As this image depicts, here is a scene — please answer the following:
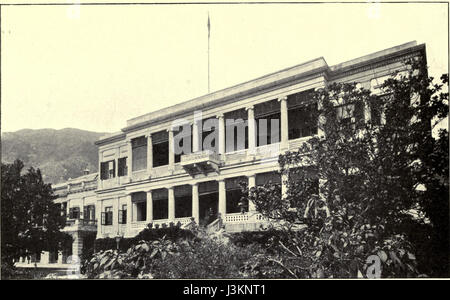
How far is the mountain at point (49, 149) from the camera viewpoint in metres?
12.7

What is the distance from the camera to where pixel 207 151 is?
1794 cm

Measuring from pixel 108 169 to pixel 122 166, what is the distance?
0.80m

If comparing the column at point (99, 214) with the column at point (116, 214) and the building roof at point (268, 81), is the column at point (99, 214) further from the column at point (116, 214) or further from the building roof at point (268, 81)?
the building roof at point (268, 81)

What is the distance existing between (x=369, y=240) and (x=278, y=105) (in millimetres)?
9917

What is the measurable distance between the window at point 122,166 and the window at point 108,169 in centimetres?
A: 29

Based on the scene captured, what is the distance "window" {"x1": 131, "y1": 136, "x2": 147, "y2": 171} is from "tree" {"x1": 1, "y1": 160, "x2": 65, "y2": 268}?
719 cm

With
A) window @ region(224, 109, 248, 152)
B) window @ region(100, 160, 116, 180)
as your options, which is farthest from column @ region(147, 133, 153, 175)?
window @ region(224, 109, 248, 152)

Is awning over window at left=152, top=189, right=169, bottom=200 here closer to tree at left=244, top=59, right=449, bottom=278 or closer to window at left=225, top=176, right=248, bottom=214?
window at left=225, top=176, right=248, bottom=214

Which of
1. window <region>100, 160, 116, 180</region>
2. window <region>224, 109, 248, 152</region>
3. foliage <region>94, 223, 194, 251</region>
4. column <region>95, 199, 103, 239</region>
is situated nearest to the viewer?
window <region>224, 109, 248, 152</region>

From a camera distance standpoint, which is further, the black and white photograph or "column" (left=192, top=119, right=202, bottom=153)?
"column" (left=192, top=119, right=202, bottom=153)

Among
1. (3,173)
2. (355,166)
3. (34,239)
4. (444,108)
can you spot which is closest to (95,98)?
(3,173)

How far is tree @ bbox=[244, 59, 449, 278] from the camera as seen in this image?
33.7 ft

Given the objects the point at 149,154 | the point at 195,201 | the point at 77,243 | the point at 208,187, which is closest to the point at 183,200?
the point at 195,201

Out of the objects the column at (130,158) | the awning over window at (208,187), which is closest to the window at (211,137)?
the awning over window at (208,187)
